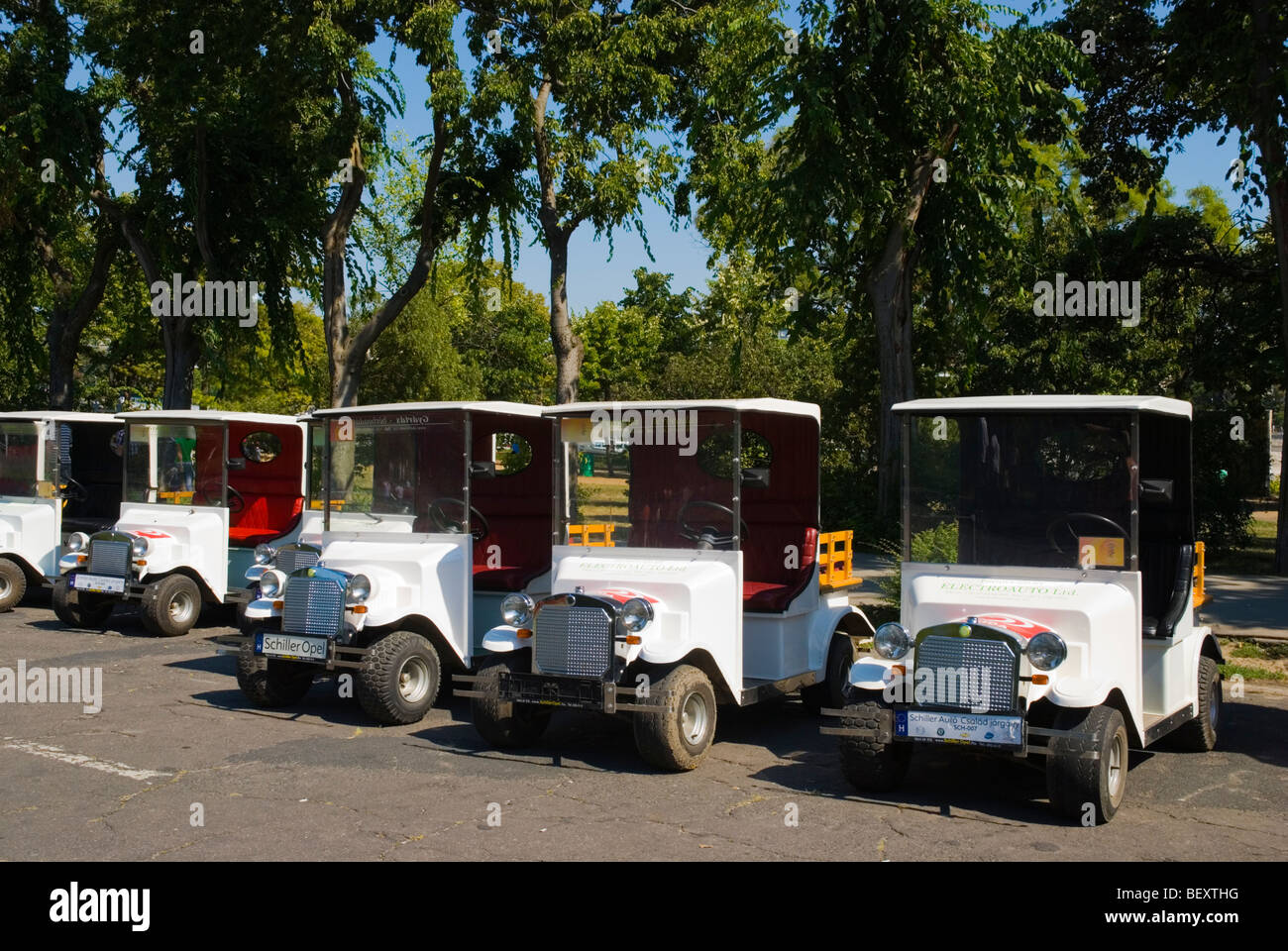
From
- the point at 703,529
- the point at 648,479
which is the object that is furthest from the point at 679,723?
the point at 648,479

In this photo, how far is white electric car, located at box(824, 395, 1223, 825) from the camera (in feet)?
21.4

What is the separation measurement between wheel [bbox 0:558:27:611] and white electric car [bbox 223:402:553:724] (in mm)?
5782

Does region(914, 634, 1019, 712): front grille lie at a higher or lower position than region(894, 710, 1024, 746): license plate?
higher

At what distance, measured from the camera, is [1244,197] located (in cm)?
1725

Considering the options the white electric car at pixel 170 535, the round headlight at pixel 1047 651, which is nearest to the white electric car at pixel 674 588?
the round headlight at pixel 1047 651

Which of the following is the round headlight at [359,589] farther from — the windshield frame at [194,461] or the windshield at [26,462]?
the windshield at [26,462]

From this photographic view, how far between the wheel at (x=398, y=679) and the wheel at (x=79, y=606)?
18.4ft

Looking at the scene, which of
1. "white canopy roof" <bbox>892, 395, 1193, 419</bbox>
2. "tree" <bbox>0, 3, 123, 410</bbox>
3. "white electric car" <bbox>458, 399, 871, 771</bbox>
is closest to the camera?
"white canopy roof" <bbox>892, 395, 1193, 419</bbox>

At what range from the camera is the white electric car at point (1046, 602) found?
6535 mm

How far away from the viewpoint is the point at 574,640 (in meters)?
7.83

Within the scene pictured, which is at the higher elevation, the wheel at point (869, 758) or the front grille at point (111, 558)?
the front grille at point (111, 558)

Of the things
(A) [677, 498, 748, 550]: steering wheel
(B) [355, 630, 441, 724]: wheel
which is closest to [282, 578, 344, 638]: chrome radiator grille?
(B) [355, 630, 441, 724]: wheel

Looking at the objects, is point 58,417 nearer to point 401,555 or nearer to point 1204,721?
point 401,555

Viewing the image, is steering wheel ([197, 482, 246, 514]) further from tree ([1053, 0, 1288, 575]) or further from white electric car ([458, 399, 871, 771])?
tree ([1053, 0, 1288, 575])
